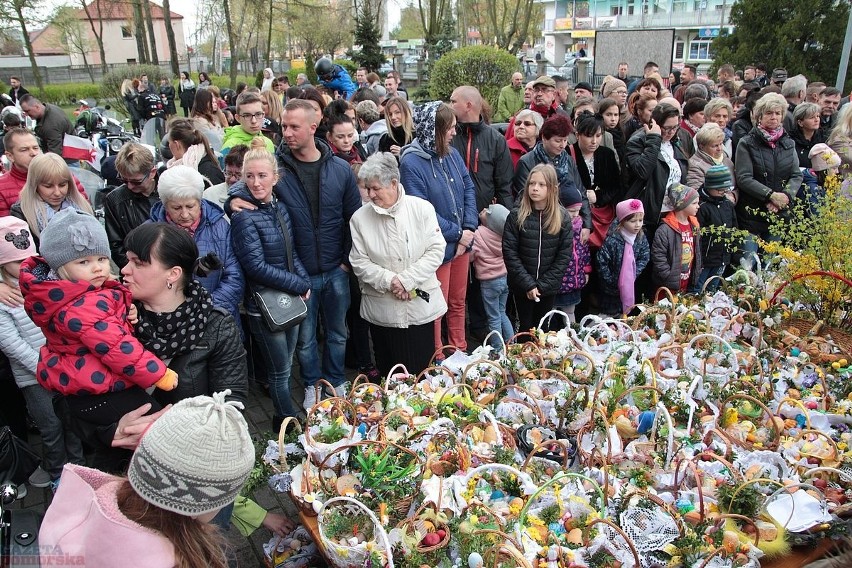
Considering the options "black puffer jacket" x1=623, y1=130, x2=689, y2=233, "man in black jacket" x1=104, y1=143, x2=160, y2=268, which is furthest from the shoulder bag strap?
"black puffer jacket" x1=623, y1=130, x2=689, y2=233

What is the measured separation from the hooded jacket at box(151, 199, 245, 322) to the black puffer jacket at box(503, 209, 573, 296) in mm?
1852

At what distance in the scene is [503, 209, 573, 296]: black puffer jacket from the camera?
4.39 meters

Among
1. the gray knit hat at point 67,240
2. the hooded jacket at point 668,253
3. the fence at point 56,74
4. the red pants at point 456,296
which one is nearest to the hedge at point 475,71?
the hooded jacket at point 668,253

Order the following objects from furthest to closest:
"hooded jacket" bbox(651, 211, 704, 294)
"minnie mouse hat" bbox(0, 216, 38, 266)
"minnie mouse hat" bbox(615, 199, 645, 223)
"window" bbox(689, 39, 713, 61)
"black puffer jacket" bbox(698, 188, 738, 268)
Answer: "window" bbox(689, 39, 713, 61) < "black puffer jacket" bbox(698, 188, 738, 268) < "hooded jacket" bbox(651, 211, 704, 294) < "minnie mouse hat" bbox(615, 199, 645, 223) < "minnie mouse hat" bbox(0, 216, 38, 266)

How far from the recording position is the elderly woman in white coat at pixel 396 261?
3.70 meters

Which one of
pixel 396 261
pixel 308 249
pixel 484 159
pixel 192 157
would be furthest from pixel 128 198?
pixel 484 159

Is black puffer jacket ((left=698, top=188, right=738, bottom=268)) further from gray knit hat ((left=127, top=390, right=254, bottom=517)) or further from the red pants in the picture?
gray knit hat ((left=127, top=390, right=254, bottom=517))

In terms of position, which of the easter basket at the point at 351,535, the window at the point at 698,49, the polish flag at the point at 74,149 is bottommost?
the easter basket at the point at 351,535

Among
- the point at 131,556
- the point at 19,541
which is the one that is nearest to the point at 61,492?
the point at 131,556

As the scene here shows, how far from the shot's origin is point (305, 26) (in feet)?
136

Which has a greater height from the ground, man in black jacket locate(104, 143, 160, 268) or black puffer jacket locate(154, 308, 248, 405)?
man in black jacket locate(104, 143, 160, 268)

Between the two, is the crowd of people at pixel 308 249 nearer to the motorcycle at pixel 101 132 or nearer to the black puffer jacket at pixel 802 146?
the black puffer jacket at pixel 802 146

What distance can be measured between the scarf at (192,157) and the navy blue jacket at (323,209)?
0.98m

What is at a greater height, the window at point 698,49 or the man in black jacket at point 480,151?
the window at point 698,49
